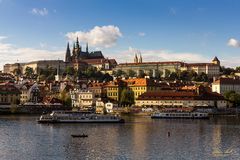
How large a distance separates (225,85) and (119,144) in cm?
8701

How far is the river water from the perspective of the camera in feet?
113

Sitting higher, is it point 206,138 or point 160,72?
point 160,72

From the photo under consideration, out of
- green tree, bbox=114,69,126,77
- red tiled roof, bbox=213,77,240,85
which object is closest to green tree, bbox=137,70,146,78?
green tree, bbox=114,69,126,77

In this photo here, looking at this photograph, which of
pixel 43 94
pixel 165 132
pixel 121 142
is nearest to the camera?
pixel 121 142

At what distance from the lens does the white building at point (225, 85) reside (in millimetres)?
121500

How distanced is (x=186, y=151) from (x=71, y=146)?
28.0 feet

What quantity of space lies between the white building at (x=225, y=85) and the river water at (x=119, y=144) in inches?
2727

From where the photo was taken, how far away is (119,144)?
4006 centimetres

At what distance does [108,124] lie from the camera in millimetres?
61281

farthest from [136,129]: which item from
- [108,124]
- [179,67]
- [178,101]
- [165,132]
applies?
[179,67]

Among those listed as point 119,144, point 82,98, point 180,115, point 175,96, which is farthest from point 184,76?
point 119,144

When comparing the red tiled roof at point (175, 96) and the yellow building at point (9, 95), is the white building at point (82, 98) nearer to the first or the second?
the yellow building at point (9, 95)

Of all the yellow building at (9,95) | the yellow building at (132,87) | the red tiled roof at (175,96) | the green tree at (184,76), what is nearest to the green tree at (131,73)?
the green tree at (184,76)

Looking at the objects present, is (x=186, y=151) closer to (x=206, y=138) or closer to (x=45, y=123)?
(x=206, y=138)
